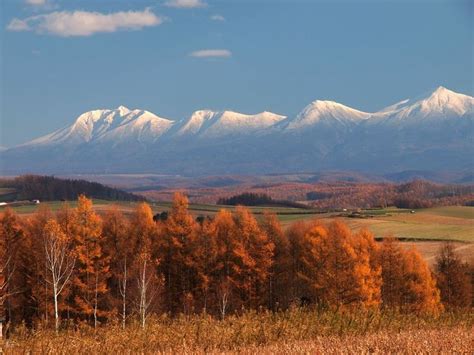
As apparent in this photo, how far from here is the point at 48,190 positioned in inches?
6993

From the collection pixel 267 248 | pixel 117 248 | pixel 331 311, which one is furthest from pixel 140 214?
pixel 331 311

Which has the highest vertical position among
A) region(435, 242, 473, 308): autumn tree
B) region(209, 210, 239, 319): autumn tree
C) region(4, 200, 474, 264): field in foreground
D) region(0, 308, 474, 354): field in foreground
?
region(0, 308, 474, 354): field in foreground

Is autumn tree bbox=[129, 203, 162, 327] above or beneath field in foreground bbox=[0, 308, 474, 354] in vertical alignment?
beneath

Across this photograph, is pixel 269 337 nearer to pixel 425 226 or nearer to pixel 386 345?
pixel 386 345

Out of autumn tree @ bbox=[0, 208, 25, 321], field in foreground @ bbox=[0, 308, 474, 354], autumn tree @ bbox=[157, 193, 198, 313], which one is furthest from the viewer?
autumn tree @ bbox=[157, 193, 198, 313]

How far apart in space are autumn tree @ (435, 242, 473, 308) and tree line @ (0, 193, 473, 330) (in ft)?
4.09

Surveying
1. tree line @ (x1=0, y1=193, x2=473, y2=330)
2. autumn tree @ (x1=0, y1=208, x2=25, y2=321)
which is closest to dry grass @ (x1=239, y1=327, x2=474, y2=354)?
tree line @ (x1=0, y1=193, x2=473, y2=330)

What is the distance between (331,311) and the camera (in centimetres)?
2277

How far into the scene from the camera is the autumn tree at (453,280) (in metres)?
63.6

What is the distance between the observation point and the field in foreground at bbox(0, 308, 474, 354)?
15.1 meters

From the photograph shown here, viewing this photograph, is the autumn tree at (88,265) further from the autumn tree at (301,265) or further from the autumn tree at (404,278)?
the autumn tree at (404,278)

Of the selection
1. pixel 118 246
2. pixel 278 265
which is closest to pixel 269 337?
pixel 118 246

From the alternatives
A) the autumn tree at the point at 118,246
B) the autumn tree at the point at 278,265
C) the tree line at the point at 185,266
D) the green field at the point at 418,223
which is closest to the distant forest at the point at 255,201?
the green field at the point at 418,223

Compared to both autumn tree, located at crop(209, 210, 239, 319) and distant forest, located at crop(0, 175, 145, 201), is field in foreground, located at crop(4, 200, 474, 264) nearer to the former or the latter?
autumn tree, located at crop(209, 210, 239, 319)
